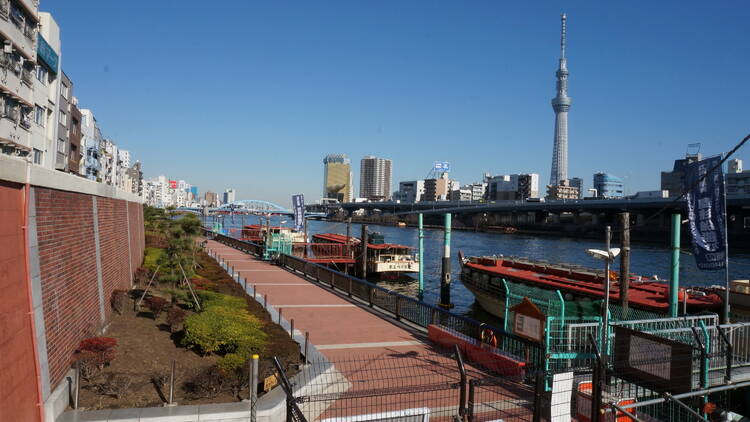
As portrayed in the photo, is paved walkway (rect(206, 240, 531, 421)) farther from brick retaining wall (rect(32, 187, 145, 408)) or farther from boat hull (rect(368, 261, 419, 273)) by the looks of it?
boat hull (rect(368, 261, 419, 273))

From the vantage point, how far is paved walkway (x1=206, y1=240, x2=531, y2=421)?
880 cm

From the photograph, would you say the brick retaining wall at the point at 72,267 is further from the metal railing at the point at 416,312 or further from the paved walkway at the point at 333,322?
the metal railing at the point at 416,312

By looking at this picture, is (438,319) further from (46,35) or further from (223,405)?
(46,35)

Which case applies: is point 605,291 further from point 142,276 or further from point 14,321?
point 142,276

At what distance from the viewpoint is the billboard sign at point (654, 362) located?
26.9 feet

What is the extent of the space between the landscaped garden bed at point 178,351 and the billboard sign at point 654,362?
6270mm

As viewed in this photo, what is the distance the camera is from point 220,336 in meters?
10.9

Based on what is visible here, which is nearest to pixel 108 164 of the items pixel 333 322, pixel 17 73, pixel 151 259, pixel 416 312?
pixel 17 73

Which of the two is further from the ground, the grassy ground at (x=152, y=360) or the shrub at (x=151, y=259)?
the shrub at (x=151, y=259)

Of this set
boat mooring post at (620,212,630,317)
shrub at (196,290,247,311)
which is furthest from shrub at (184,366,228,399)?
boat mooring post at (620,212,630,317)

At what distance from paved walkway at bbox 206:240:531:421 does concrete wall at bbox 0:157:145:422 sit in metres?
3.96

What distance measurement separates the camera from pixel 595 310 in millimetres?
12734

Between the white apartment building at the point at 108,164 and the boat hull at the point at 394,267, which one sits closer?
the boat hull at the point at 394,267

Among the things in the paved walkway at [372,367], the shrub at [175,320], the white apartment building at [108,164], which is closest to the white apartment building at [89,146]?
the white apartment building at [108,164]
